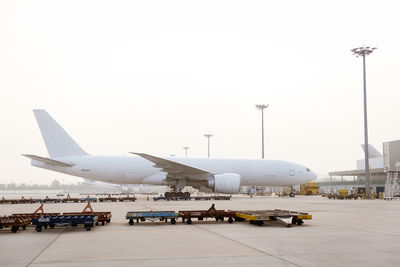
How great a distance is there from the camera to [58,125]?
3391 centimetres

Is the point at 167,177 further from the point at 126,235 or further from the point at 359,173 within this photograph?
the point at 359,173

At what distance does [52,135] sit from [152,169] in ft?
28.5

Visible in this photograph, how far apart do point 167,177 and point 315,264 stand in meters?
28.2

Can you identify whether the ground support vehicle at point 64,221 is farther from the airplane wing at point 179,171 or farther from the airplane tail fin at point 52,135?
the airplane tail fin at point 52,135

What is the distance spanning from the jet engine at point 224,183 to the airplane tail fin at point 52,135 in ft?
40.3

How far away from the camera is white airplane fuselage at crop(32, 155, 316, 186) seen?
33531mm

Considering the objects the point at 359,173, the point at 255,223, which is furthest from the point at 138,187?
the point at 255,223

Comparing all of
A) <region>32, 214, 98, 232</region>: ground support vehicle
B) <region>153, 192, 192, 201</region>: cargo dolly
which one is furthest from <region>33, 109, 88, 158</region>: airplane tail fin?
<region>32, 214, 98, 232</region>: ground support vehicle

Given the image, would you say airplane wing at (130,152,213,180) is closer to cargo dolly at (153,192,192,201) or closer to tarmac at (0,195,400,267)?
cargo dolly at (153,192,192,201)

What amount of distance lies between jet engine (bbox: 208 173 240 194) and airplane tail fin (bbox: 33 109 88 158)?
12287mm

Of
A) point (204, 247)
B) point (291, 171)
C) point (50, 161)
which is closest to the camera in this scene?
point (204, 247)

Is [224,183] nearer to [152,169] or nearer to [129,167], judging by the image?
[152,169]

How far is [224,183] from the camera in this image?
104ft

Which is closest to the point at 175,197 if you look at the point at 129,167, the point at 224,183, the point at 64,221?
the point at 129,167
